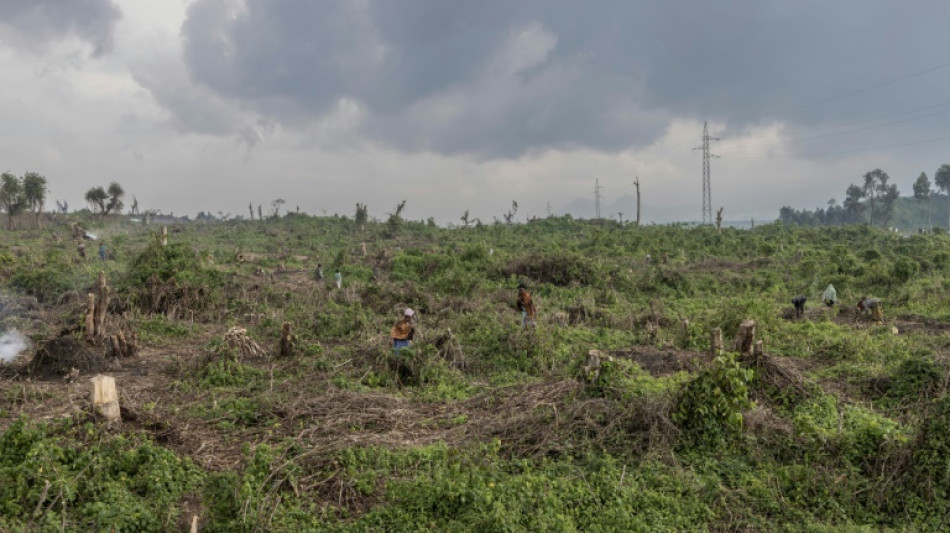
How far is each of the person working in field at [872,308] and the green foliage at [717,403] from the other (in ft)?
31.0

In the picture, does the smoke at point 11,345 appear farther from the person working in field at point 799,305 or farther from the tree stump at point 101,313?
the person working in field at point 799,305

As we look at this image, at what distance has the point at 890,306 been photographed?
53.6ft

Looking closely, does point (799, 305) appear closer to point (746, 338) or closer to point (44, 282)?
point (746, 338)

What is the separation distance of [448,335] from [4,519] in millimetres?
6829

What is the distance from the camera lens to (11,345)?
36.2ft

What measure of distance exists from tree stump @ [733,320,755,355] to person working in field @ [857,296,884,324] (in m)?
7.70

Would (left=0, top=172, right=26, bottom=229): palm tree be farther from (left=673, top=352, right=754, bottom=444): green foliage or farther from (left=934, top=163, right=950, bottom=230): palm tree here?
(left=934, top=163, right=950, bottom=230): palm tree

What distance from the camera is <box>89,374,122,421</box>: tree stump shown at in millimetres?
6801

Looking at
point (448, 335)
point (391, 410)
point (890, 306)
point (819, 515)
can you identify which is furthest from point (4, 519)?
point (890, 306)

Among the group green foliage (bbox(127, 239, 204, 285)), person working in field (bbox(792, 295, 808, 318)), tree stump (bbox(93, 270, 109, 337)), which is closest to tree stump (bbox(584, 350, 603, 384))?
person working in field (bbox(792, 295, 808, 318))

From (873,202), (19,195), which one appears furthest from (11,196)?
(873,202)

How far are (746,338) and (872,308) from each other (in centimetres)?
799

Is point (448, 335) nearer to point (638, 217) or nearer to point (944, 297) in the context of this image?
point (944, 297)

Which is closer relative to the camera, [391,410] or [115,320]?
[391,410]
